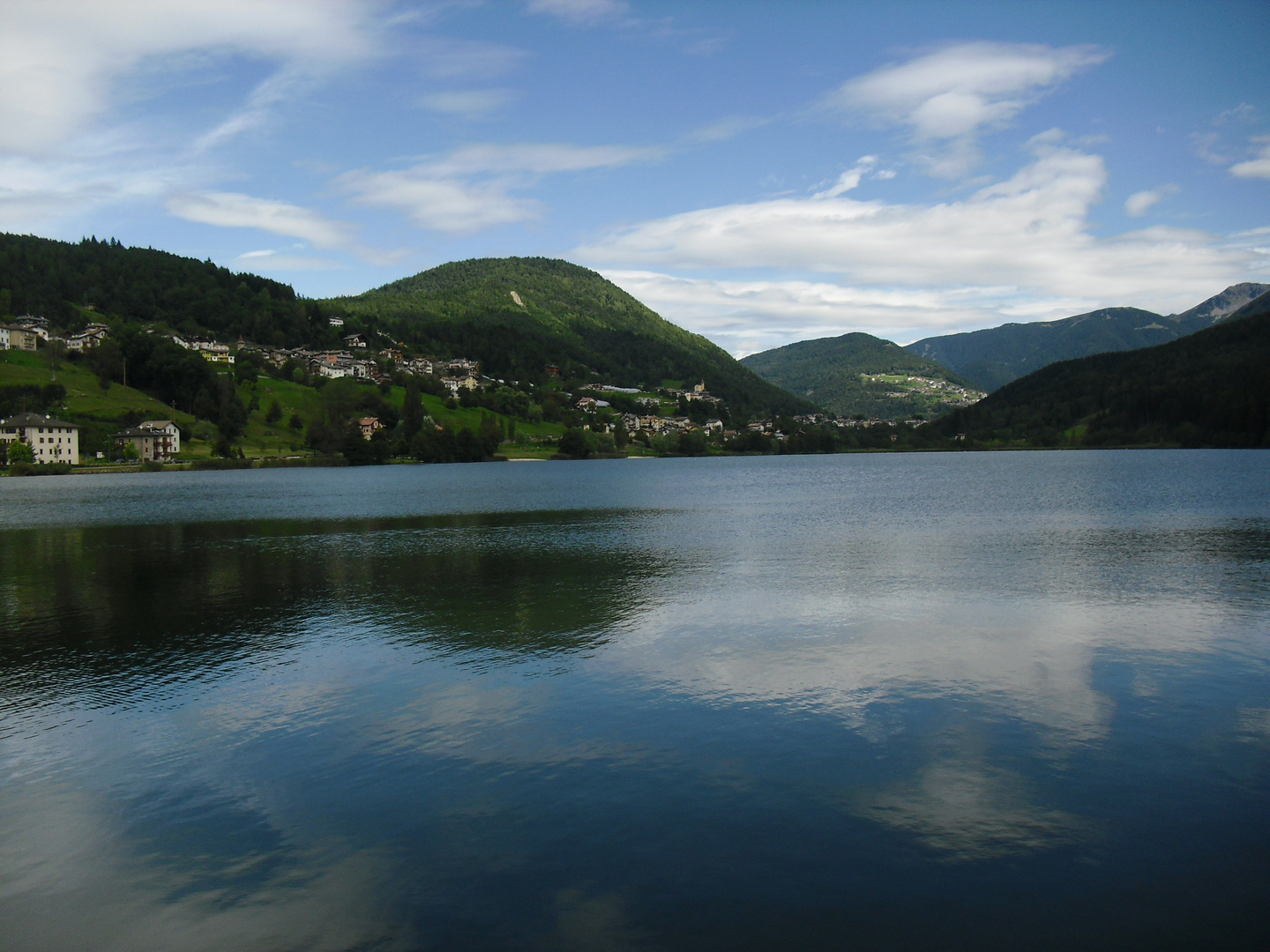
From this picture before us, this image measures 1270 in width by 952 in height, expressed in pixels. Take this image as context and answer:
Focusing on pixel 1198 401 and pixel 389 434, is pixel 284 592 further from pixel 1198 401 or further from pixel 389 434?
pixel 1198 401

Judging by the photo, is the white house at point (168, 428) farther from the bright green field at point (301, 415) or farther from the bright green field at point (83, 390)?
the bright green field at point (301, 415)

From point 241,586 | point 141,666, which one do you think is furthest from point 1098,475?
point 141,666

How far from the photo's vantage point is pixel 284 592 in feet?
92.6

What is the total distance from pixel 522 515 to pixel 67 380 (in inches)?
5117

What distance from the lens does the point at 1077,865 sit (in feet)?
30.3

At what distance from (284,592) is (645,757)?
2005 centimetres

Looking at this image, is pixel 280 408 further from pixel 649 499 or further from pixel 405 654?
pixel 405 654

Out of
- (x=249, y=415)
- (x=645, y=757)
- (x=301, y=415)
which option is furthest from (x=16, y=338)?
(x=645, y=757)

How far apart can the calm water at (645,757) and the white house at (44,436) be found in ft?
372

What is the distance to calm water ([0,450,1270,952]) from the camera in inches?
337

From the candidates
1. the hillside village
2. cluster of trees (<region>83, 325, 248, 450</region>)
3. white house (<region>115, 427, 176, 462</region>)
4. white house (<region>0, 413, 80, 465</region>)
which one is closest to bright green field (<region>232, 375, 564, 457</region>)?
the hillside village

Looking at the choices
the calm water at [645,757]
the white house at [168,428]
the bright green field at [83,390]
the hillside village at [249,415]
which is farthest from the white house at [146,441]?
the calm water at [645,757]

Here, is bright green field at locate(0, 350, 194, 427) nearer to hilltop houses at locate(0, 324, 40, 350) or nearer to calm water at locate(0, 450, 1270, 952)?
hilltop houses at locate(0, 324, 40, 350)

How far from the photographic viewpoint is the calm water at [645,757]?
8562 mm
